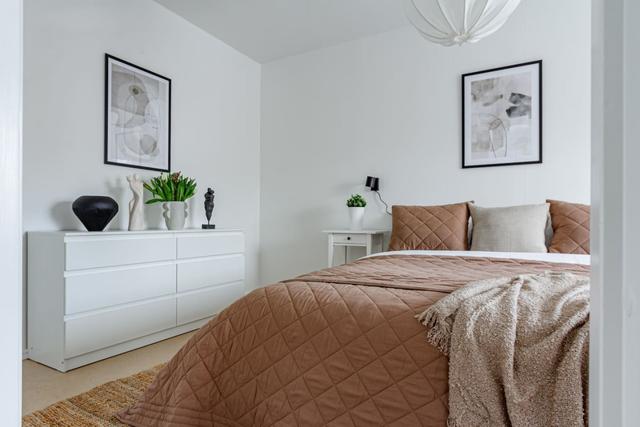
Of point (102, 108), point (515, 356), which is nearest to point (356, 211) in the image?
point (102, 108)

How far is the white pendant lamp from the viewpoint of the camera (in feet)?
6.12

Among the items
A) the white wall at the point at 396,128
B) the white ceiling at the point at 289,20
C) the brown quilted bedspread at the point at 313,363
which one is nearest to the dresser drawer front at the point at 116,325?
the brown quilted bedspread at the point at 313,363

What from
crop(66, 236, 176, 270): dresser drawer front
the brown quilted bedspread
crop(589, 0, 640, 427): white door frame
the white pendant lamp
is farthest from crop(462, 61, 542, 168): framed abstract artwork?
crop(589, 0, 640, 427): white door frame

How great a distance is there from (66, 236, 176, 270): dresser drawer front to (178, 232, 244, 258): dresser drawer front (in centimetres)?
10

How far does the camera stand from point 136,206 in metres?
2.79

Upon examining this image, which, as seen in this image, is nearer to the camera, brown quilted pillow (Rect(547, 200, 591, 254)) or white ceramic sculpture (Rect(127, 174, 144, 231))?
brown quilted pillow (Rect(547, 200, 591, 254))

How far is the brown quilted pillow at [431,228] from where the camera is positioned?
2.85 m

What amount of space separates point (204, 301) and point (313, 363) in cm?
210

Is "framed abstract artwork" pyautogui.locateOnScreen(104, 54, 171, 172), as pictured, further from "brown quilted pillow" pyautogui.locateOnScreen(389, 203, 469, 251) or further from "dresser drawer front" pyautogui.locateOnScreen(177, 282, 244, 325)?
"brown quilted pillow" pyautogui.locateOnScreen(389, 203, 469, 251)

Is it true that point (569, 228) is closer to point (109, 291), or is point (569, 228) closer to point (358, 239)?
point (358, 239)

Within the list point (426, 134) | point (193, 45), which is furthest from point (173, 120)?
point (426, 134)

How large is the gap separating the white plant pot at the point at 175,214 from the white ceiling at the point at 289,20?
1621mm

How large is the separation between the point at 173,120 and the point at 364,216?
6.13 feet

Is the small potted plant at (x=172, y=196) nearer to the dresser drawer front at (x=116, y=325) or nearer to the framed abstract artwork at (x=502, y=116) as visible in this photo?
the dresser drawer front at (x=116, y=325)
